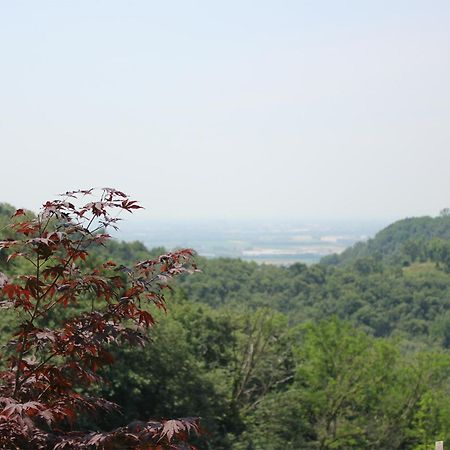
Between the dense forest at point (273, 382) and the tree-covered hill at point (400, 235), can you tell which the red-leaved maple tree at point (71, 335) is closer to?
the dense forest at point (273, 382)

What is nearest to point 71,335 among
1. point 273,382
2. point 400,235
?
point 273,382

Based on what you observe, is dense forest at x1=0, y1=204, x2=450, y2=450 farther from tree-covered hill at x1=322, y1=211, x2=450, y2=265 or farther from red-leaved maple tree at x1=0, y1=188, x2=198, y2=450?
tree-covered hill at x1=322, y1=211, x2=450, y2=265

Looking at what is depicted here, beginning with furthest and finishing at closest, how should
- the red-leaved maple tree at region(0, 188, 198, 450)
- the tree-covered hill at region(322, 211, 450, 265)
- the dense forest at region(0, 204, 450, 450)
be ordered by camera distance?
the tree-covered hill at region(322, 211, 450, 265), the dense forest at region(0, 204, 450, 450), the red-leaved maple tree at region(0, 188, 198, 450)

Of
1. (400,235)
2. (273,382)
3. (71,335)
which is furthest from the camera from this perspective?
(400,235)

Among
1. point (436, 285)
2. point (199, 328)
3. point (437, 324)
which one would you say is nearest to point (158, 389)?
point (199, 328)

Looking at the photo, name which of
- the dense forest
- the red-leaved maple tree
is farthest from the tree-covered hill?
the red-leaved maple tree

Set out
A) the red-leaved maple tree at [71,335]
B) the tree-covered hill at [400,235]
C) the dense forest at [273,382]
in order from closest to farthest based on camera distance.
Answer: the red-leaved maple tree at [71,335], the dense forest at [273,382], the tree-covered hill at [400,235]

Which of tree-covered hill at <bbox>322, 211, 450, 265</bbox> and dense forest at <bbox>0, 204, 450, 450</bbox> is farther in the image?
tree-covered hill at <bbox>322, 211, 450, 265</bbox>

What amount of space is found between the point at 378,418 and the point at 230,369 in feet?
16.7

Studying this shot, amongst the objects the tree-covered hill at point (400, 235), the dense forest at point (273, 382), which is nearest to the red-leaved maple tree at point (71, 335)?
the dense forest at point (273, 382)

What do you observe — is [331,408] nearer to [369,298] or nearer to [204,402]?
[204,402]

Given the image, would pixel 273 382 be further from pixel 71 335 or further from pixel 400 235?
pixel 400 235

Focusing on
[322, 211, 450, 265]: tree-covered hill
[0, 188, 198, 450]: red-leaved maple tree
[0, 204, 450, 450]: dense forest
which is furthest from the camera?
[322, 211, 450, 265]: tree-covered hill

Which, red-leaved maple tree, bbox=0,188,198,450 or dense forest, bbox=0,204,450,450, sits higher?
red-leaved maple tree, bbox=0,188,198,450
